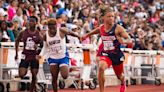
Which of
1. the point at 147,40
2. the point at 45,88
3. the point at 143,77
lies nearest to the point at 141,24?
the point at 147,40

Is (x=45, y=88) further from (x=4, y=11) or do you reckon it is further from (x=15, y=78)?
(x=4, y=11)

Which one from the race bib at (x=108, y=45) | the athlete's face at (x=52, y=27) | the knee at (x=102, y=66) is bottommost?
the knee at (x=102, y=66)

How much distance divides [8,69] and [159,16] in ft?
53.2

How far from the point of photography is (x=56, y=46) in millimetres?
14625

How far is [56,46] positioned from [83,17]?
355 inches

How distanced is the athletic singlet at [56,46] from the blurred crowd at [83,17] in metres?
3.10

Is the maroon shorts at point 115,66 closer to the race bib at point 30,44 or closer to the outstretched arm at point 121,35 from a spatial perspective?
the outstretched arm at point 121,35

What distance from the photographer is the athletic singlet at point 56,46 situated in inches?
573

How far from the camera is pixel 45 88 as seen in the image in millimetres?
17312

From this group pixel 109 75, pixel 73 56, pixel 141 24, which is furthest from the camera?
pixel 141 24

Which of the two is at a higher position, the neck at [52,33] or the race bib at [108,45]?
the neck at [52,33]

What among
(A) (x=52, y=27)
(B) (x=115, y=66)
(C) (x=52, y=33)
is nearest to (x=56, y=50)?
(C) (x=52, y=33)

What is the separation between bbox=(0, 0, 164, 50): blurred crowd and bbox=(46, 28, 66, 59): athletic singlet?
3105 mm

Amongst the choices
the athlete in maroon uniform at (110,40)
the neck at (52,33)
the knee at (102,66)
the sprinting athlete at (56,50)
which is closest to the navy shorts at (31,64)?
the sprinting athlete at (56,50)
